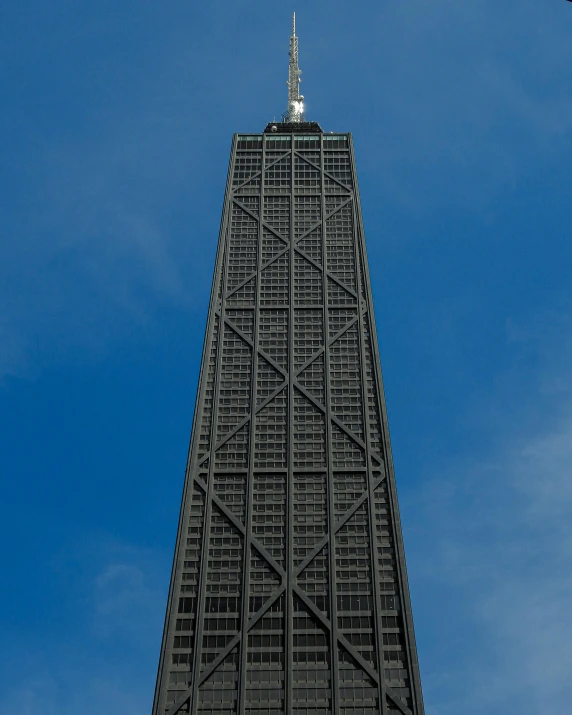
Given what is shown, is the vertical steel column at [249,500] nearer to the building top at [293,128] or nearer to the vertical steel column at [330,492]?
the vertical steel column at [330,492]

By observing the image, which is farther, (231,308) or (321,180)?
(321,180)

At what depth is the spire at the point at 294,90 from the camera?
168 metres

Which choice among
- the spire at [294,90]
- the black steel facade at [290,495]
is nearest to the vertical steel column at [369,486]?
the black steel facade at [290,495]

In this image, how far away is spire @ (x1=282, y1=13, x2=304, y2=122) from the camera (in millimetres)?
168000

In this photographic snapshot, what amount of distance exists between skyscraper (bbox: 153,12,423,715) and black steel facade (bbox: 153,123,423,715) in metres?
0.15

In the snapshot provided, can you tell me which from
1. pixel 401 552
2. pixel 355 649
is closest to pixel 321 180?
pixel 401 552

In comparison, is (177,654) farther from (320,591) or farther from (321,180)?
(321,180)

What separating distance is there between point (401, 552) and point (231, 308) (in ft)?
141

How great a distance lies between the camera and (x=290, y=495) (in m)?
104

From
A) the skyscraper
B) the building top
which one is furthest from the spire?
the skyscraper

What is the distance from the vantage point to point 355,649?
91.1 m

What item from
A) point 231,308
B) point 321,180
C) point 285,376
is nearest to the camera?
point 285,376

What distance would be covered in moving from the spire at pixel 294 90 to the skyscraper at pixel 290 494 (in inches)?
1170

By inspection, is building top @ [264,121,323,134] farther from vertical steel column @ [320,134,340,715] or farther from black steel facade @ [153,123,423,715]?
vertical steel column @ [320,134,340,715]
